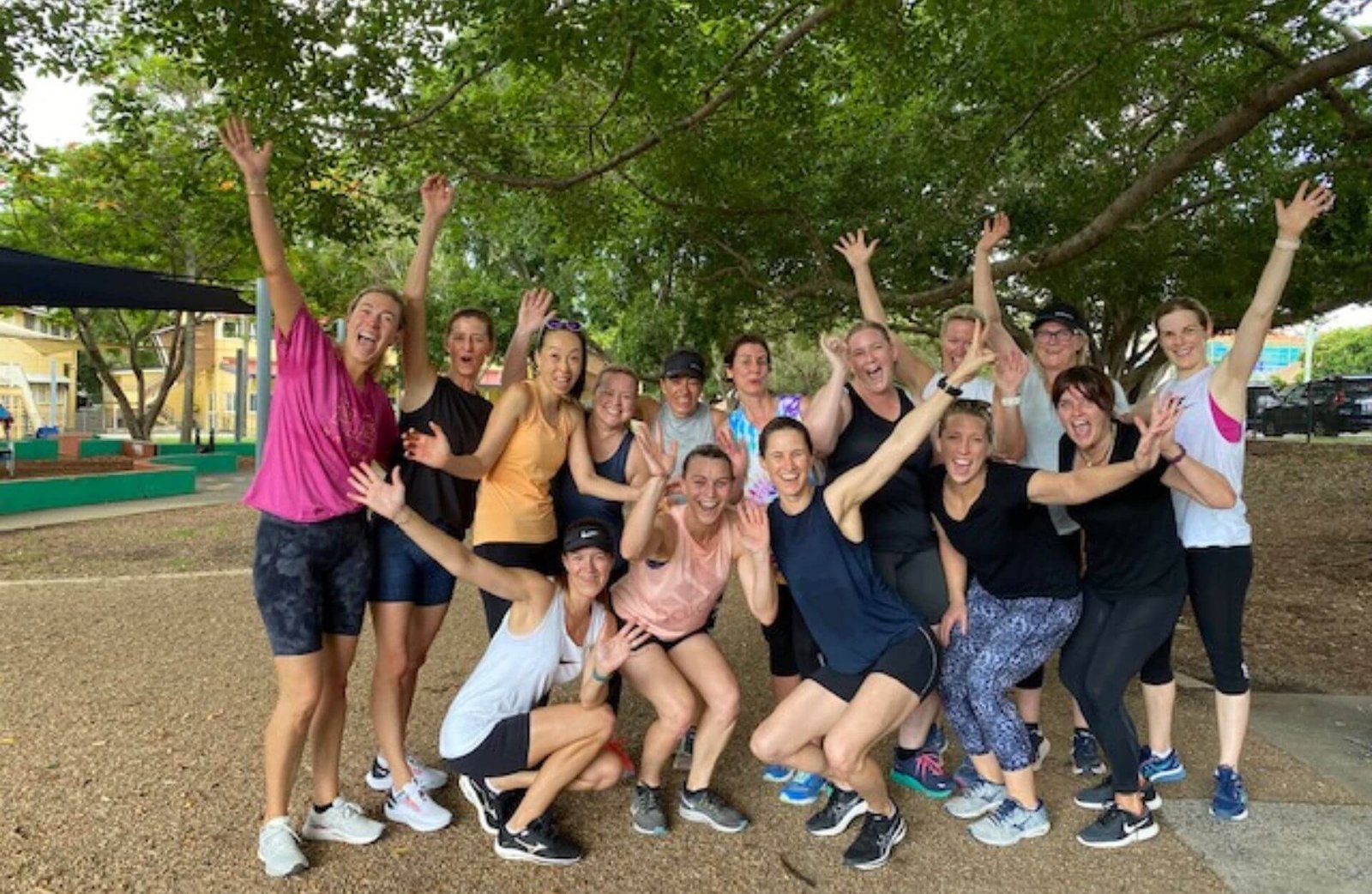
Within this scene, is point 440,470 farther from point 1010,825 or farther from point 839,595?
point 1010,825

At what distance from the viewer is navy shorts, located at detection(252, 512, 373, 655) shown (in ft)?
10.2

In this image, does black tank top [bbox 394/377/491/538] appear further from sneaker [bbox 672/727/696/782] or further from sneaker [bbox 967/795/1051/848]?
sneaker [bbox 967/795/1051/848]

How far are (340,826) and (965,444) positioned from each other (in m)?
2.68

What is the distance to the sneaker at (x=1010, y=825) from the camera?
3.41 meters

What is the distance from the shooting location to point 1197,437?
3646mm

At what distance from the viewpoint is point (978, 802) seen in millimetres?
3645

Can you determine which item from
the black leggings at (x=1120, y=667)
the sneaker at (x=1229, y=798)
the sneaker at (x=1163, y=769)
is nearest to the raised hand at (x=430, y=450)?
the black leggings at (x=1120, y=667)

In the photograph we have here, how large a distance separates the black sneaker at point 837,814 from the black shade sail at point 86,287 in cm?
1096

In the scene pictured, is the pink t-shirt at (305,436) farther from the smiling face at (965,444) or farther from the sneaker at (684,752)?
the smiling face at (965,444)

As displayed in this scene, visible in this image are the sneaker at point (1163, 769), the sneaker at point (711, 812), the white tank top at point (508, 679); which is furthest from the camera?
the sneaker at point (1163, 769)

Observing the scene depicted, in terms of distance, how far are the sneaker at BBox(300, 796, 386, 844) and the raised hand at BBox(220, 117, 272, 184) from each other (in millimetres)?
2286

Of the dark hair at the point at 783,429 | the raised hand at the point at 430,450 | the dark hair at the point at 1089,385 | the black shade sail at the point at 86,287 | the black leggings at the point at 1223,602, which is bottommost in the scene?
the black leggings at the point at 1223,602

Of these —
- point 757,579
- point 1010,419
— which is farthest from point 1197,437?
point 757,579

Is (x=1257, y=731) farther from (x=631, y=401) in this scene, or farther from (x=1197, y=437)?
(x=631, y=401)
